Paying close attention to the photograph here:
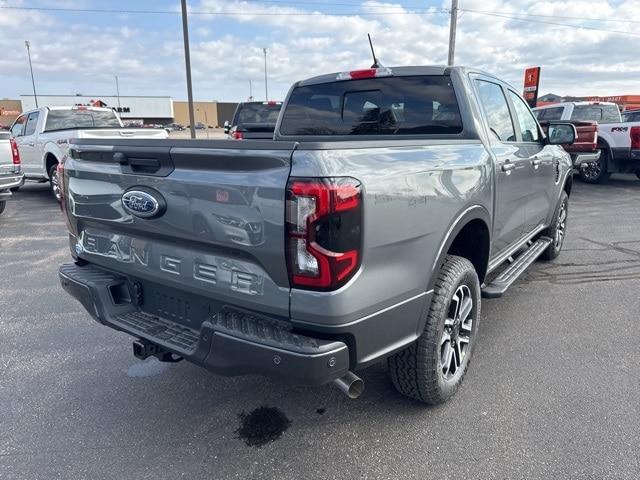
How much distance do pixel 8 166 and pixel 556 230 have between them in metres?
8.79

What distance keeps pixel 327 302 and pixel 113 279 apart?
4.93 ft

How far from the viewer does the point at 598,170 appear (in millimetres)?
12633

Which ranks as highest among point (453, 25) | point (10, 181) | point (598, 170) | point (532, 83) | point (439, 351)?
point (453, 25)

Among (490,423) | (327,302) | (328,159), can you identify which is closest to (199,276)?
(327,302)

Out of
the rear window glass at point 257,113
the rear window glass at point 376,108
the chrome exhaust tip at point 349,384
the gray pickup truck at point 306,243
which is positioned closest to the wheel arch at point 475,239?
the gray pickup truck at point 306,243

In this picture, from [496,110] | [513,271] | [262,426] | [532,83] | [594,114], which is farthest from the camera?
[532,83]

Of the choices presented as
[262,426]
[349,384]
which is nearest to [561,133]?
[349,384]

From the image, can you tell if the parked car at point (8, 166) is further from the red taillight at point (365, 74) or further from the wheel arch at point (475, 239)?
the wheel arch at point (475, 239)

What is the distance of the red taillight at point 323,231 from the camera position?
1.86 metres

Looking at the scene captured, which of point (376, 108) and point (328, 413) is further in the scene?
point (376, 108)

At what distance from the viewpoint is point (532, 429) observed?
2648 mm

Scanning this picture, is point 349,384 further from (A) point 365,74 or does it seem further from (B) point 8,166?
(B) point 8,166

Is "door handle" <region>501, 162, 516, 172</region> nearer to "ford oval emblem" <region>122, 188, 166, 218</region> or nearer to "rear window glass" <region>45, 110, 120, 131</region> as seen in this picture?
"ford oval emblem" <region>122, 188, 166, 218</region>

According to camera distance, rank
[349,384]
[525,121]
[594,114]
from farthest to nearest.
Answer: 1. [594,114]
2. [525,121]
3. [349,384]
